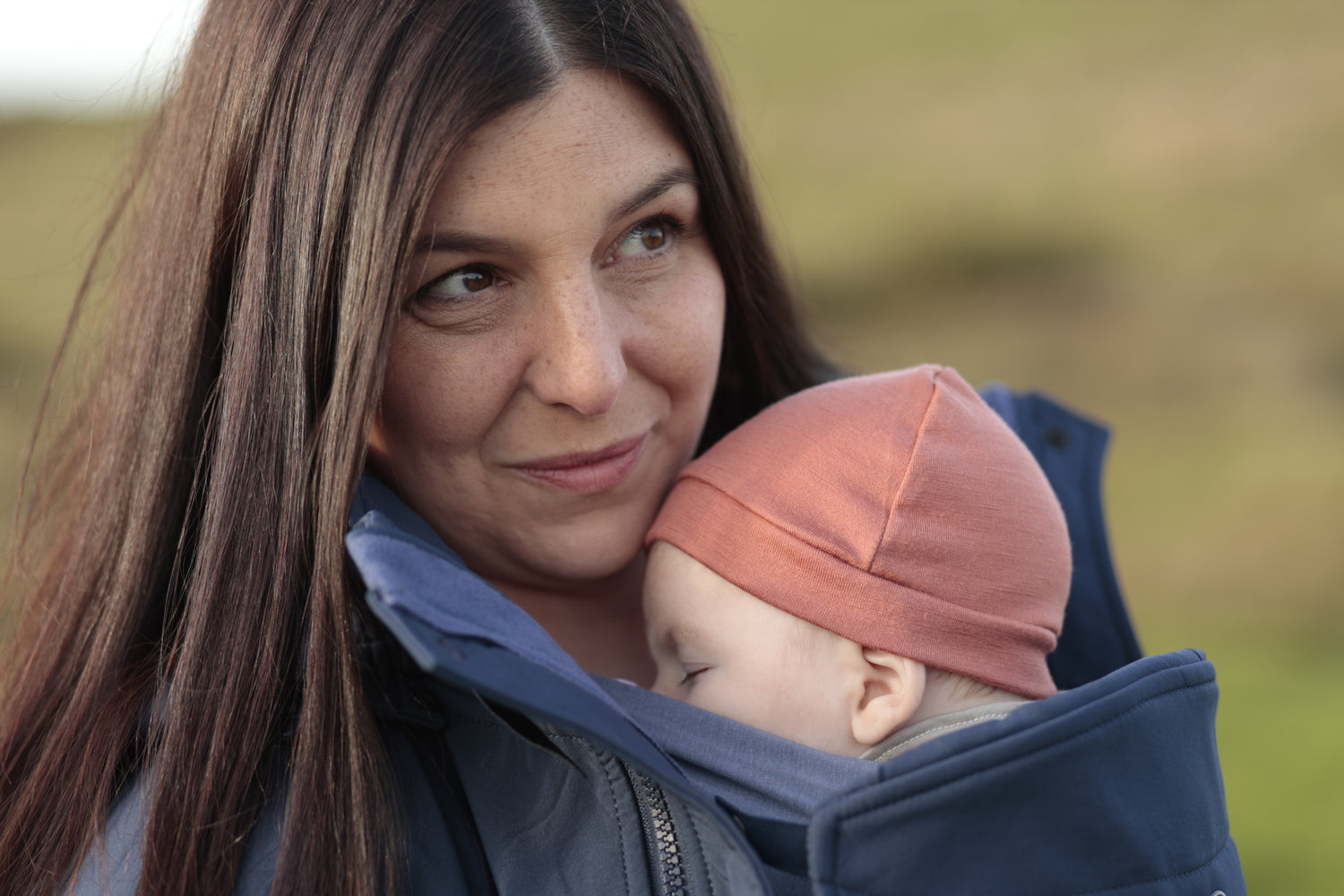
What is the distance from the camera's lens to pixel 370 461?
84.9 inches

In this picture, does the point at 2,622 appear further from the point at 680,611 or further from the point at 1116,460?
the point at 1116,460

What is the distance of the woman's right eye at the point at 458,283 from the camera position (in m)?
1.92

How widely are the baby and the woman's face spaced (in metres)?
0.19

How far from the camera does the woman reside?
1.70 meters

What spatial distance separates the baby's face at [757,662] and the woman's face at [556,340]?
0.75ft

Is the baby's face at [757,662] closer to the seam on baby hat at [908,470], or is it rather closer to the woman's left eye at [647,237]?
the seam on baby hat at [908,470]

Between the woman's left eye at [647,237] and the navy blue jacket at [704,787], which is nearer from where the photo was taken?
the navy blue jacket at [704,787]

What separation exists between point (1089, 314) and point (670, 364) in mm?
8173

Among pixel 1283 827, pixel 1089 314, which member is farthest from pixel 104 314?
pixel 1089 314

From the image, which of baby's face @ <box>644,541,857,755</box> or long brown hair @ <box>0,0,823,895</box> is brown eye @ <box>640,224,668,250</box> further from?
baby's face @ <box>644,541,857,755</box>

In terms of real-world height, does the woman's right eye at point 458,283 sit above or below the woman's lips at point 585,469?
above

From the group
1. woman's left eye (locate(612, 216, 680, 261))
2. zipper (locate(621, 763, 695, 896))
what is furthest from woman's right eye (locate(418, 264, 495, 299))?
zipper (locate(621, 763, 695, 896))

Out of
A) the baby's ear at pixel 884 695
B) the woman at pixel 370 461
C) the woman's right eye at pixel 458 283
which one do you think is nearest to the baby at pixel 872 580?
the baby's ear at pixel 884 695

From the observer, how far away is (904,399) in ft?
6.89
